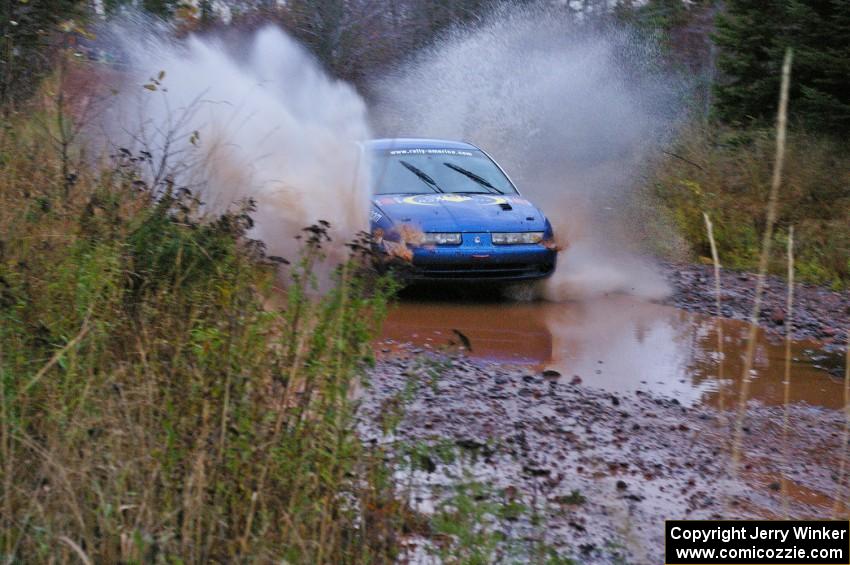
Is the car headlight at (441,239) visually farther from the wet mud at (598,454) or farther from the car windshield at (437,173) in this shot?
the wet mud at (598,454)

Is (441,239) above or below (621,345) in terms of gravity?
above

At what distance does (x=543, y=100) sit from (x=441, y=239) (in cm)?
2106

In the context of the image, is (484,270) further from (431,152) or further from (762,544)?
(762,544)

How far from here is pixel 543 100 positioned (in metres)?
30.5

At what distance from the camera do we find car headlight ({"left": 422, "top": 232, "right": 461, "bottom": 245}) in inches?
401

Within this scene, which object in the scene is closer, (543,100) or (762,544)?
(762,544)

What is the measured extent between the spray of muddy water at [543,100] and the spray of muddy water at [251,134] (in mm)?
9023

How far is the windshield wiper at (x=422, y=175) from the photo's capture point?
1134 centimetres

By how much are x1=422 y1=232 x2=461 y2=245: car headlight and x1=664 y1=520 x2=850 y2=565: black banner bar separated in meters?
6.18

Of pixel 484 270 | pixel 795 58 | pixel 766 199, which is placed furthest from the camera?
pixel 795 58

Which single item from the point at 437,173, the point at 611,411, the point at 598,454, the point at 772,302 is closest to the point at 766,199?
the point at 772,302

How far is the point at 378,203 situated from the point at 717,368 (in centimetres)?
375

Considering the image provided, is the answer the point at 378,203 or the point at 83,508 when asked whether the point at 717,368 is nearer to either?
the point at 378,203

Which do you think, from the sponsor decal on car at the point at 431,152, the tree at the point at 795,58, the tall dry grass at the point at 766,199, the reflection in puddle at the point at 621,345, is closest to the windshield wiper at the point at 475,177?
the sponsor decal on car at the point at 431,152
